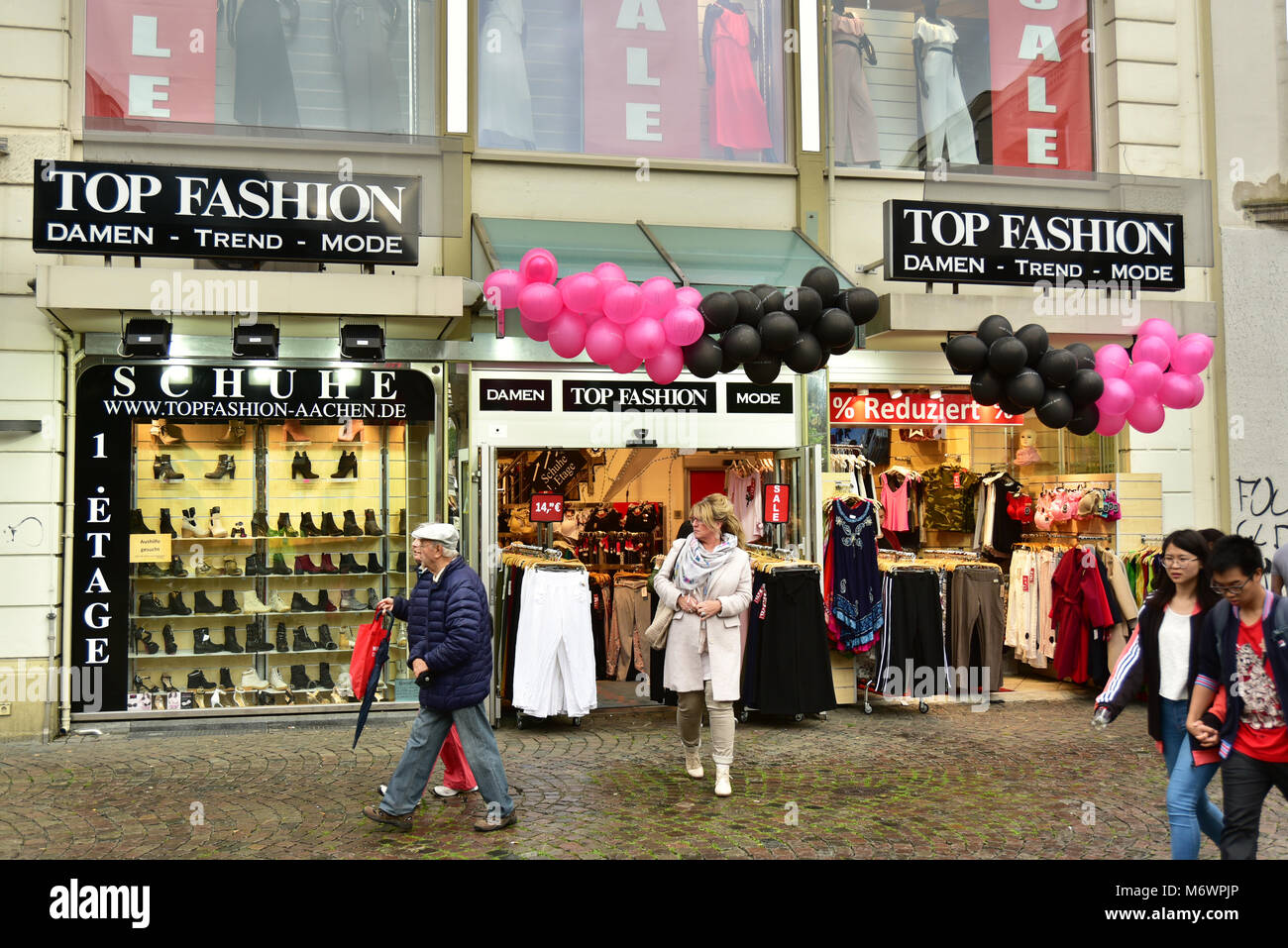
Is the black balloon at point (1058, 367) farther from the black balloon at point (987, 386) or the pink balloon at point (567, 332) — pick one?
the pink balloon at point (567, 332)

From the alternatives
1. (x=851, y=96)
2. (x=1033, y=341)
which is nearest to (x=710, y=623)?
(x=1033, y=341)

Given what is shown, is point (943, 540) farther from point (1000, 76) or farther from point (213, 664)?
point (213, 664)

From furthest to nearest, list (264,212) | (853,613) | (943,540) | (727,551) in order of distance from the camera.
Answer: (943,540) → (853,613) → (264,212) → (727,551)

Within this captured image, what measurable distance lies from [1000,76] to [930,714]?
6768 mm

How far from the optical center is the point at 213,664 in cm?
964

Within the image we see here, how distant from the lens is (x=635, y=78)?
10.5 m

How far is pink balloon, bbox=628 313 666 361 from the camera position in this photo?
25.0ft

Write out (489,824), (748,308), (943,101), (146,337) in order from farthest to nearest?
(943,101) → (146,337) → (748,308) → (489,824)

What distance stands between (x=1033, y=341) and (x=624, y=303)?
3014mm

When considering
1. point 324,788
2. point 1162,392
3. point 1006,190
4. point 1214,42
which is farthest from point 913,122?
point 324,788

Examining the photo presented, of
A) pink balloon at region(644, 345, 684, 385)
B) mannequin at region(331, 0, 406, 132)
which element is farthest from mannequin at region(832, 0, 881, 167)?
mannequin at region(331, 0, 406, 132)

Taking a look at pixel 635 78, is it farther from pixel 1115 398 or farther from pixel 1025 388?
pixel 1115 398

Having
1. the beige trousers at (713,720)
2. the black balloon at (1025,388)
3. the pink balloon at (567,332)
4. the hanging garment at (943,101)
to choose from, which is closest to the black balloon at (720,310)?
the pink balloon at (567,332)

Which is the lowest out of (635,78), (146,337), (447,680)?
(447,680)
